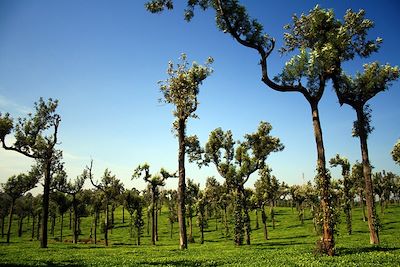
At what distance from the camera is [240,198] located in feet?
147

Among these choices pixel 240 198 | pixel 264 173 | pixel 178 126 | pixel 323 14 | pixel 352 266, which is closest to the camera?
pixel 352 266

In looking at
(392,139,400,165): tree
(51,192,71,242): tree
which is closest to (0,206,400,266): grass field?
(392,139,400,165): tree

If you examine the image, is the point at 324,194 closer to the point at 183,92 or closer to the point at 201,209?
the point at 183,92

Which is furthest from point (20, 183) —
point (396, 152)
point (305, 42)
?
point (396, 152)

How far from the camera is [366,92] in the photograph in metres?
28.4

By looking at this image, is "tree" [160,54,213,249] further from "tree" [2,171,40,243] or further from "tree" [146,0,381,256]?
"tree" [2,171,40,243]

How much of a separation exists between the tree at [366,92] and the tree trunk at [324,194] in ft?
28.2

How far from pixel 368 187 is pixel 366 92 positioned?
9.00 meters

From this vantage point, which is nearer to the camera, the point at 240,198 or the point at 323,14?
the point at 323,14

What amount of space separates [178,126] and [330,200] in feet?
64.9

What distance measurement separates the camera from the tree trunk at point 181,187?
106 feet

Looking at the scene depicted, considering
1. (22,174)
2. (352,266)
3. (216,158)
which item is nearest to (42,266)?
(352,266)

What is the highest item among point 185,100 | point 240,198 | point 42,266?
point 185,100

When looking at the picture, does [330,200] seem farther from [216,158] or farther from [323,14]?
[216,158]
